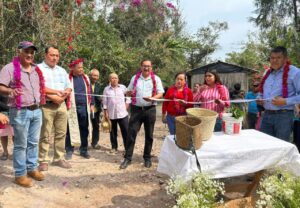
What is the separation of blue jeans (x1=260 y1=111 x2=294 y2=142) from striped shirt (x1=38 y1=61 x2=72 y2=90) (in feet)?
10.3

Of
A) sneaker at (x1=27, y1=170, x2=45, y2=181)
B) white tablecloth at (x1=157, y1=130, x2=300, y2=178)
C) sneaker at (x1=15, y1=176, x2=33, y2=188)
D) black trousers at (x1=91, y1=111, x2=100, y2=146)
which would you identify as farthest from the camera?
black trousers at (x1=91, y1=111, x2=100, y2=146)

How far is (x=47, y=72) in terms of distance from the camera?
16.7 feet

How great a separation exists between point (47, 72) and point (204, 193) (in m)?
3.39

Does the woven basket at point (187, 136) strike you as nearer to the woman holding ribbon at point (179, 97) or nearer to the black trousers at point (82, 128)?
the woman holding ribbon at point (179, 97)

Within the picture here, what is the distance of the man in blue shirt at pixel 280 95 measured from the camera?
4.14 meters

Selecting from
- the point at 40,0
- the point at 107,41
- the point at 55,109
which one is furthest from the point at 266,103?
the point at 107,41

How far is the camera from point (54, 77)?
16.9 feet

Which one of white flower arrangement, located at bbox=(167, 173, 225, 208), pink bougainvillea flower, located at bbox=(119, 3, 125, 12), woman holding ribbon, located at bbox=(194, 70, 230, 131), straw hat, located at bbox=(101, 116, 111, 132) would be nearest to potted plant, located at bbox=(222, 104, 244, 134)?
woman holding ribbon, located at bbox=(194, 70, 230, 131)

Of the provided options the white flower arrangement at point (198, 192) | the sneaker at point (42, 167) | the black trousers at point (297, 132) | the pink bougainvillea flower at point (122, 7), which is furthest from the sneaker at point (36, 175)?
the pink bougainvillea flower at point (122, 7)

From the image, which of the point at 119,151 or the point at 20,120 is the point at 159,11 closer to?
the point at 119,151

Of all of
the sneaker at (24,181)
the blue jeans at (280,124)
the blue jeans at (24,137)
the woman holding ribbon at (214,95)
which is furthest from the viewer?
the woman holding ribbon at (214,95)

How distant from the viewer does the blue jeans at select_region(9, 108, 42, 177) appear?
4.33 m

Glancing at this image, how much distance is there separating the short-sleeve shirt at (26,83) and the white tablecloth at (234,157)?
203 cm

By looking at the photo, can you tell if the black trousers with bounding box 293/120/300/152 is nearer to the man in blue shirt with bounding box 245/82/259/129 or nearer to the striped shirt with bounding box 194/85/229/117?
the man in blue shirt with bounding box 245/82/259/129
